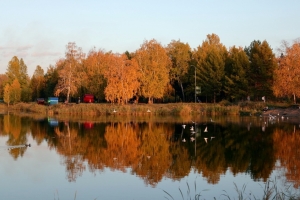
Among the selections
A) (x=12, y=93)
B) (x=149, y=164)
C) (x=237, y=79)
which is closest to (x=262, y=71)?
(x=237, y=79)

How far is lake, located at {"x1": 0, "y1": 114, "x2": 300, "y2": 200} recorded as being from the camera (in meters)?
14.9

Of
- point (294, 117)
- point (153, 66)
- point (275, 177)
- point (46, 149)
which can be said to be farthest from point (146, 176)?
point (153, 66)

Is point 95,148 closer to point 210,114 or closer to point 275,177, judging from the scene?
point 275,177

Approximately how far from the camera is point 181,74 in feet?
232

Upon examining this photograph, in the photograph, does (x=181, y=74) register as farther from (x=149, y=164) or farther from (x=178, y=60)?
(x=149, y=164)

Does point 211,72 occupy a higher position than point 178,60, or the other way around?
point 178,60

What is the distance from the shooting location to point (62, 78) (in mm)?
65312

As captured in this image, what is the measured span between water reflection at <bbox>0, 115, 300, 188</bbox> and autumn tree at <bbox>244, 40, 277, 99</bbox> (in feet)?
78.9

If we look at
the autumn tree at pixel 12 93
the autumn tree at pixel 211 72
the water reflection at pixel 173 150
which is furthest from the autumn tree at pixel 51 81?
the water reflection at pixel 173 150

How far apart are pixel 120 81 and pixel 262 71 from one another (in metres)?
21.1

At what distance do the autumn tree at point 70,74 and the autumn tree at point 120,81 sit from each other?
716 centimetres

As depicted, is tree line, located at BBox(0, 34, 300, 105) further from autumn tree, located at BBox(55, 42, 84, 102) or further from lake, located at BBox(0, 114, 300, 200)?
lake, located at BBox(0, 114, 300, 200)

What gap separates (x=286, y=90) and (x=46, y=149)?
36645mm

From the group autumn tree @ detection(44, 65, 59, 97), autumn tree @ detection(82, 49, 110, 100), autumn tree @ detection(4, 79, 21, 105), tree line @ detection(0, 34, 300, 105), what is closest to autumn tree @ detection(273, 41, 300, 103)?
tree line @ detection(0, 34, 300, 105)
